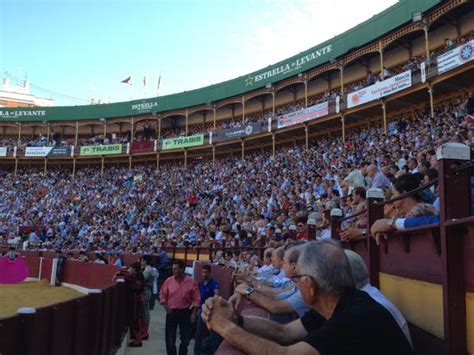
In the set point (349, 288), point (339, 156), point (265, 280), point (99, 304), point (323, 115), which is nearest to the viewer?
point (349, 288)

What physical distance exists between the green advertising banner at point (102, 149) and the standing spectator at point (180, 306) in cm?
3347

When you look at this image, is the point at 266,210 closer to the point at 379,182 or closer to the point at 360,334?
the point at 379,182

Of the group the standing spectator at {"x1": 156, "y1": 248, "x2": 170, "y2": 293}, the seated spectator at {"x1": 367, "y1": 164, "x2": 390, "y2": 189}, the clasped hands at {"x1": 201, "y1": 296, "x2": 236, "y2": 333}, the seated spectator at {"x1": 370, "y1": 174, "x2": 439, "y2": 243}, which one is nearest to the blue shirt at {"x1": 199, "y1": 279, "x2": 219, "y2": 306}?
the seated spectator at {"x1": 367, "y1": 164, "x2": 390, "y2": 189}

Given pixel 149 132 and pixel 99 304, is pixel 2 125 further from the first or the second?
pixel 99 304

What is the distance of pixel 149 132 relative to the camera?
134ft

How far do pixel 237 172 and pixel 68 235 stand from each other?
35.6 ft

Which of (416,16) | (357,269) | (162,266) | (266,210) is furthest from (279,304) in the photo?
(416,16)

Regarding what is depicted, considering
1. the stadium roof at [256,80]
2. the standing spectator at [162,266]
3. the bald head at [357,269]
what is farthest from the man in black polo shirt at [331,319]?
the stadium roof at [256,80]

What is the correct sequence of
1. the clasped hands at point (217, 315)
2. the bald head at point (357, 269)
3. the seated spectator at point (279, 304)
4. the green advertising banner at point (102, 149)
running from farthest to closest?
the green advertising banner at point (102, 149) < the seated spectator at point (279, 304) < the bald head at point (357, 269) < the clasped hands at point (217, 315)

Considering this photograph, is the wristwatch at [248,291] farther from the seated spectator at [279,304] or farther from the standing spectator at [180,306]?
the standing spectator at [180,306]

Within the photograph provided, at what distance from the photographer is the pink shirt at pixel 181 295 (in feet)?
22.7

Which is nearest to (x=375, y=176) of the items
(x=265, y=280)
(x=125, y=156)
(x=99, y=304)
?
(x=265, y=280)

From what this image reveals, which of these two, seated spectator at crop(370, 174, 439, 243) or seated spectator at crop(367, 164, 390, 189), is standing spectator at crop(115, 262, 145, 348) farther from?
seated spectator at crop(370, 174, 439, 243)

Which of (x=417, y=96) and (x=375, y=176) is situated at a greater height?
(x=417, y=96)
